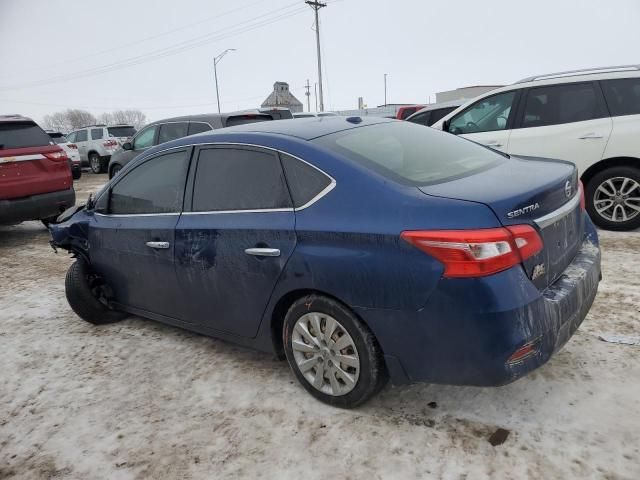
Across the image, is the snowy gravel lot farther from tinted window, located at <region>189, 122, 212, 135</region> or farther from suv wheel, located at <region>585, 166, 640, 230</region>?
tinted window, located at <region>189, 122, 212, 135</region>

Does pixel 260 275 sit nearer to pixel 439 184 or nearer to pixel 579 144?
pixel 439 184

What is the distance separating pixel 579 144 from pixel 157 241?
4.84m

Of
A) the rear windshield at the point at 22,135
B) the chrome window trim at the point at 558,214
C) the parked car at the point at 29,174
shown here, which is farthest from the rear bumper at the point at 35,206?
the chrome window trim at the point at 558,214

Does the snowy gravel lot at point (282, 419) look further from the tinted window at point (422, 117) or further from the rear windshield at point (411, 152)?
the tinted window at point (422, 117)

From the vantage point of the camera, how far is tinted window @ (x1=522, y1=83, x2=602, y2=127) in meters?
5.74

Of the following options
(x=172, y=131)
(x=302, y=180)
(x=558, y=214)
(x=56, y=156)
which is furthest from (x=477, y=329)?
(x=172, y=131)

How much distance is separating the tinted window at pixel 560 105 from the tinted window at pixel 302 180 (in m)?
4.42

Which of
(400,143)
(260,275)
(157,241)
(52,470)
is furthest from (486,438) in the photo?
(157,241)

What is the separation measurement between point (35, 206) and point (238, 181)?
5.60 meters

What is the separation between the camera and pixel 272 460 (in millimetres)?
2398

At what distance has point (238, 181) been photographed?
303 cm

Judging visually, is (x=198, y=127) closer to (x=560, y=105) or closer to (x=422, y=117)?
(x=422, y=117)

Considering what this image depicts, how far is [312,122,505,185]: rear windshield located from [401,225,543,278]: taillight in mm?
427

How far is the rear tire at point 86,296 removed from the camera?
13.4 feet
